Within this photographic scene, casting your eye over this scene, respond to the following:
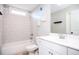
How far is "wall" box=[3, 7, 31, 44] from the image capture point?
0.94 m

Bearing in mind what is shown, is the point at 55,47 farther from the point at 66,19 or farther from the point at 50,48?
the point at 66,19

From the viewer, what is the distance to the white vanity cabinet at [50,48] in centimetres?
75

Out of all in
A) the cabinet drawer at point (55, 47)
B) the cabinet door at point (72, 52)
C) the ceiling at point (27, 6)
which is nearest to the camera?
the cabinet door at point (72, 52)

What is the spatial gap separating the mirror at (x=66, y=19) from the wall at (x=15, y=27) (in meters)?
0.63

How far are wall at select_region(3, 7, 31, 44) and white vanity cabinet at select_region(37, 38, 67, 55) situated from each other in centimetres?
31

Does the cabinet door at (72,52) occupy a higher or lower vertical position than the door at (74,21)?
lower

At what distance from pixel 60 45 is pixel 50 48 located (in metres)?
0.22

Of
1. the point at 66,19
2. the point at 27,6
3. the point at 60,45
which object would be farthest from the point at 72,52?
the point at 27,6

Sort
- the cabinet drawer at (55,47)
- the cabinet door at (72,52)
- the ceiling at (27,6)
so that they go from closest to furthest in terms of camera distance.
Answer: the cabinet door at (72,52) < the cabinet drawer at (55,47) < the ceiling at (27,6)

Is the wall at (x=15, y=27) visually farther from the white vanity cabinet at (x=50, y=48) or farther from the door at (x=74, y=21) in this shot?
the door at (x=74, y=21)

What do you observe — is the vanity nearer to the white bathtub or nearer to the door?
the door

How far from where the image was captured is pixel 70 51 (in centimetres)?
65

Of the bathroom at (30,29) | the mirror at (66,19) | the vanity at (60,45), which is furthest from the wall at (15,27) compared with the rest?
the mirror at (66,19)
